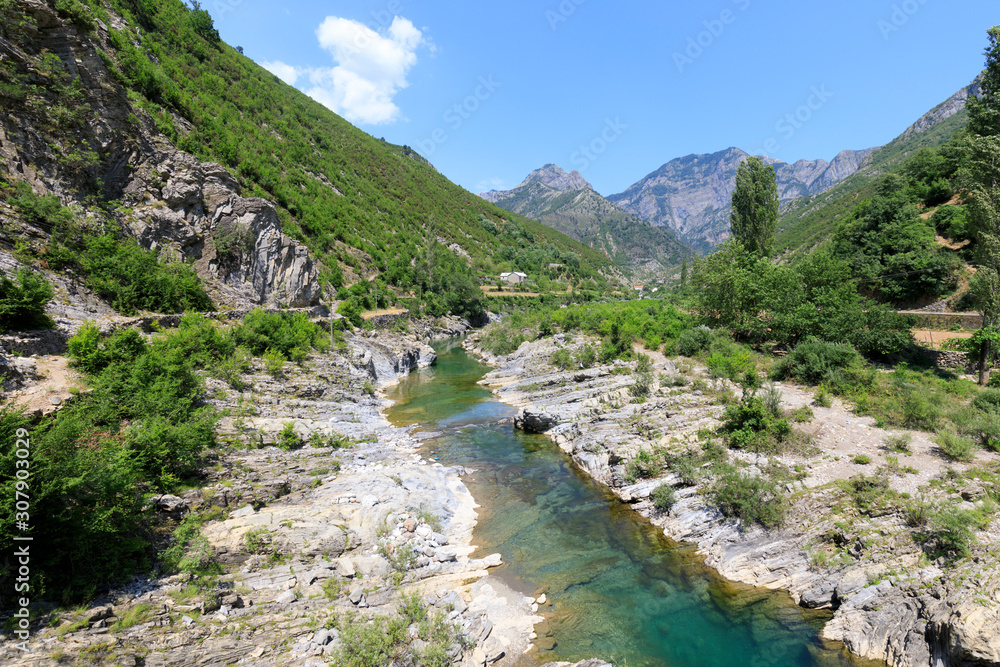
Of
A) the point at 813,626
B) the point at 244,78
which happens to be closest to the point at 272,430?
the point at 813,626

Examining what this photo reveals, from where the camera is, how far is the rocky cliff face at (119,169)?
1748cm

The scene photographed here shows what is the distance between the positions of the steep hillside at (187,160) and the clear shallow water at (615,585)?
830 inches

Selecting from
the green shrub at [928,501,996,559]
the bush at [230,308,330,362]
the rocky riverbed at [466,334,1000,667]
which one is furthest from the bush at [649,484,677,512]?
the bush at [230,308,330,362]

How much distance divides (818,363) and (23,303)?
104 feet

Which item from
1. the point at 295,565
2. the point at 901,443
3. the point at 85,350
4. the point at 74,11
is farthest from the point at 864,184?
the point at 85,350

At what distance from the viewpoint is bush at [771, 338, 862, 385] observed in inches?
719

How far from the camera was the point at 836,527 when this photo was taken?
10.0 metres

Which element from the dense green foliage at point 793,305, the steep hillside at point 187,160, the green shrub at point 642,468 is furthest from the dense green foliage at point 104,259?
the dense green foliage at point 793,305

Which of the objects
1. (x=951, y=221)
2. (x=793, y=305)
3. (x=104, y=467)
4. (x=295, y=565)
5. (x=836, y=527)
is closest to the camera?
(x=104, y=467)

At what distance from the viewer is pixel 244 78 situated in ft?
209

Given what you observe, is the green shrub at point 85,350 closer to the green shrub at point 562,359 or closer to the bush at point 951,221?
the green shrub at point 562,359

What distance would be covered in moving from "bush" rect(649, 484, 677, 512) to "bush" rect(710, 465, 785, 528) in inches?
48.2

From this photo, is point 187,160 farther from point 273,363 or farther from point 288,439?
point 288,439

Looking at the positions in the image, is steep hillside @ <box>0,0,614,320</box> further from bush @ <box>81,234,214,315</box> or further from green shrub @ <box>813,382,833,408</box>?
green shrub @ <box>813,382,833,408</box>
